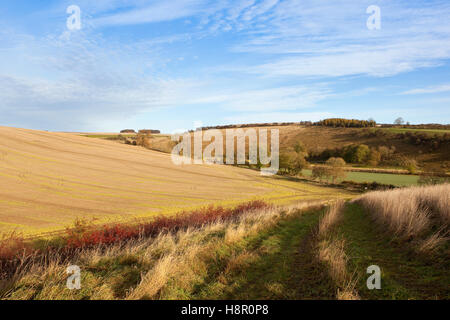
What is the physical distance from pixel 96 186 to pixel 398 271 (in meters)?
34.7

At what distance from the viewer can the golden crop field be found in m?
21.6

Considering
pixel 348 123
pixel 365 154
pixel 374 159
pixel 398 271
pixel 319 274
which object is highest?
pixel 348 123

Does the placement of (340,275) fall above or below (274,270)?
above

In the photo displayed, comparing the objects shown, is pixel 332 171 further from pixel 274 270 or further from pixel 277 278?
pixel 277 278

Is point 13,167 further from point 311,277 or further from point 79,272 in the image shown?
point 311,277

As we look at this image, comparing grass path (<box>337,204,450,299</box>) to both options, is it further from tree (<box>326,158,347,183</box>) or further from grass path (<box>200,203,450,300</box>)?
tree (<box>326,158,347,183</box>)

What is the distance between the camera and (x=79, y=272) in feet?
20.0

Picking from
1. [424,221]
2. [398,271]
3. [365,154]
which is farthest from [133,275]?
[365,154]

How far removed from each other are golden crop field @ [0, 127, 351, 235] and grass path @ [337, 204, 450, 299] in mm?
19526

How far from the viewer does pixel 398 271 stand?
18.9 feet

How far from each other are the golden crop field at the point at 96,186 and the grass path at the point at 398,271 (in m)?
19.5

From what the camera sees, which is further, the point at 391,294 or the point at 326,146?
the point at 326,146
